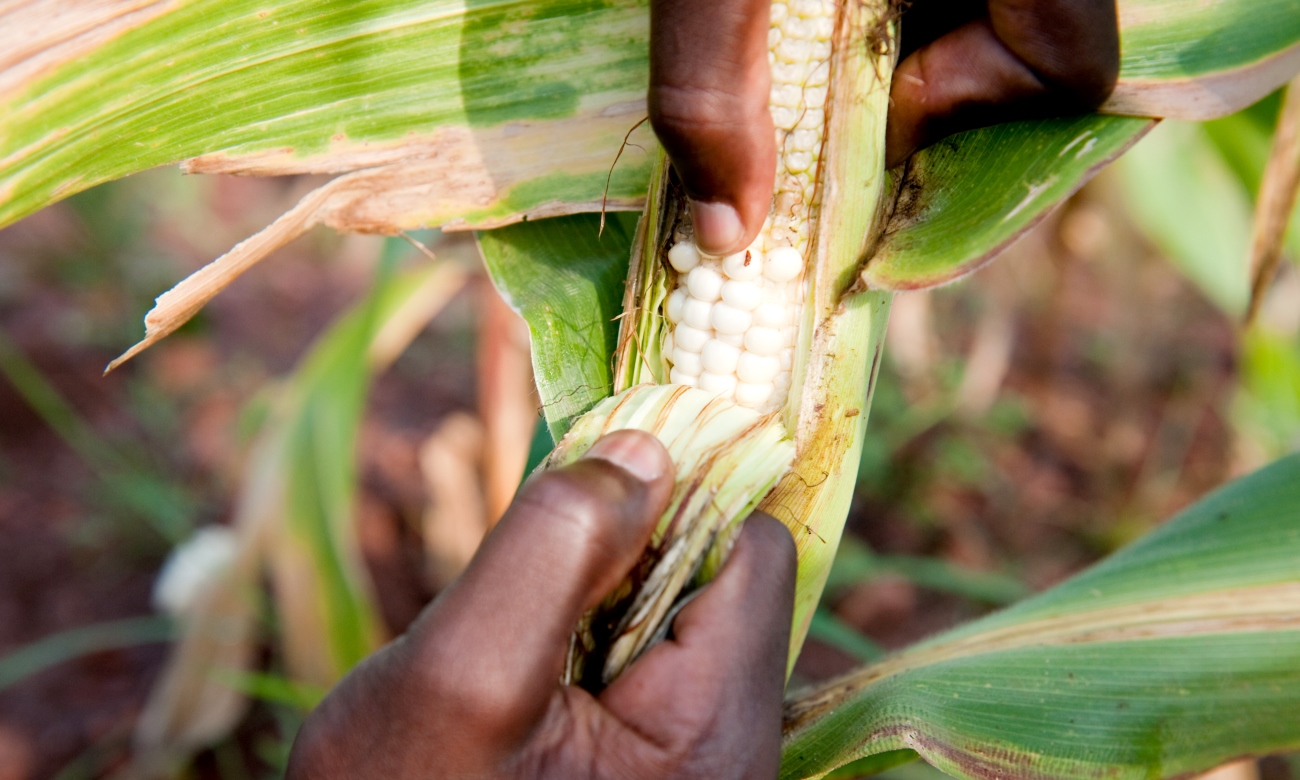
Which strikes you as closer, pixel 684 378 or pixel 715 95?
pixel 715 95

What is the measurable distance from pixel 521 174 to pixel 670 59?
300 mm

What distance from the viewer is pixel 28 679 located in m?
1.87

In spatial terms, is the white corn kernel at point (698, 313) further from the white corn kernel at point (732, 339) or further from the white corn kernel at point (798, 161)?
the white corn kernel at point (798, 161)

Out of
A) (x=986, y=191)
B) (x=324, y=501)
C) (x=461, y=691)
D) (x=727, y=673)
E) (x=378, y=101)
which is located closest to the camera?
(x=461, y=691)

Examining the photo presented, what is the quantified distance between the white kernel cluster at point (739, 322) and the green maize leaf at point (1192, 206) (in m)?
1.58

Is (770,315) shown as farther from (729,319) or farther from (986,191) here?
(986,191)

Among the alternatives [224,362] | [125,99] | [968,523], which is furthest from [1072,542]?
[224,362]

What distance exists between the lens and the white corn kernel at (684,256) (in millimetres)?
791

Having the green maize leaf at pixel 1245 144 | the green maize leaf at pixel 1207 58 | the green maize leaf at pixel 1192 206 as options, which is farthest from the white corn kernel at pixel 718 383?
the green maize leaf at pixel 1192 206

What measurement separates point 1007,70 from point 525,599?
2.04ft

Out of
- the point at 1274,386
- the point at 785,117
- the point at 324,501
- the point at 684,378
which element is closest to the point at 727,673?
the point at 684,378

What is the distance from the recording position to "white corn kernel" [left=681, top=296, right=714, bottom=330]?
0.78 metres

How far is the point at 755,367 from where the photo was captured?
78 cm

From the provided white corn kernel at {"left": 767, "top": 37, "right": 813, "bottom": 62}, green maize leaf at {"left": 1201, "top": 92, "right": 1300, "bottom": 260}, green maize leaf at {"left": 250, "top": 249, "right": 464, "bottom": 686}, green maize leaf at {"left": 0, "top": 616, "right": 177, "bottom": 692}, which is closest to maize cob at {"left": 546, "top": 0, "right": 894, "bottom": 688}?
white corn kernel at {"left": 767, "top": 37, "right": 813, "bottom": 62}
